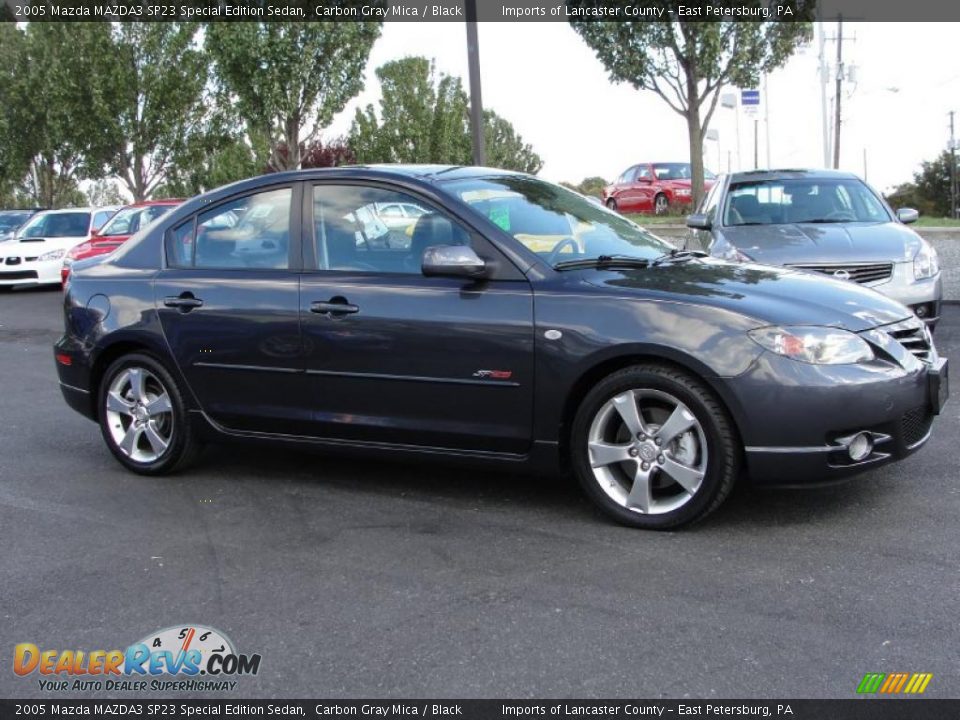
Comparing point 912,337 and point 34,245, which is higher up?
point 34,245

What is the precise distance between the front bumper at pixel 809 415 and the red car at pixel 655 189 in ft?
70.9

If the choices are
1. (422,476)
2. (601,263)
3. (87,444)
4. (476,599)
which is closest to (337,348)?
(422,476)

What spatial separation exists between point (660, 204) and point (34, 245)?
46.9 ft

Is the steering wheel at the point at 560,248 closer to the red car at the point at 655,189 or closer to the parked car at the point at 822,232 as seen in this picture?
the parked car at the point at 822,232

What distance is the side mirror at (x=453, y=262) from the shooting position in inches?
185

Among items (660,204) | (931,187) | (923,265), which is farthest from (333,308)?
(931,187)

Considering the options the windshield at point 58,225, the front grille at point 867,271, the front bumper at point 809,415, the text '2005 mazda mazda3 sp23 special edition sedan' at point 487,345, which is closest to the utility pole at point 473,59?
the front grille at point 867,271

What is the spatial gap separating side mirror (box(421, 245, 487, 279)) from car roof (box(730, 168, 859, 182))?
6.10 m

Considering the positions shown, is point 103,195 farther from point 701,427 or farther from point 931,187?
point 701,427

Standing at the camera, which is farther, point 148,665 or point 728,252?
point 728,252

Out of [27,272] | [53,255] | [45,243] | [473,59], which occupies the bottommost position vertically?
[27,272]

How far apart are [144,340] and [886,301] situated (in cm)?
371

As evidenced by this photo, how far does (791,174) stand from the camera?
10125 mm
